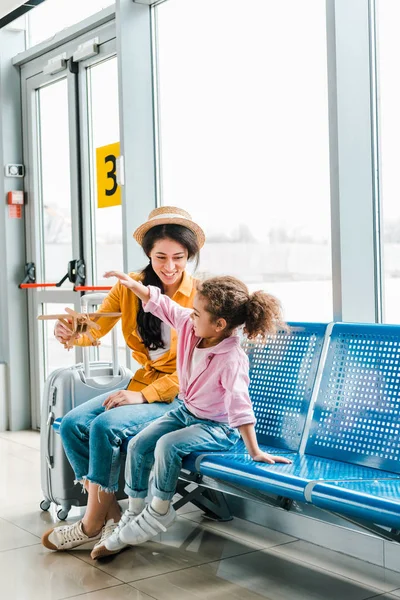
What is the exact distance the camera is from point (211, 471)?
8.55ft

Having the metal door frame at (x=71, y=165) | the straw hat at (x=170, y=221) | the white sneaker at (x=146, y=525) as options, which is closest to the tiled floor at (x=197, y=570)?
the white sneaker at (x=146, y=525)

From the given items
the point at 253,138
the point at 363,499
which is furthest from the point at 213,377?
the point at 253,138

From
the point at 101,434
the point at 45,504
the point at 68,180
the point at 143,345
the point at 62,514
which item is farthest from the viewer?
the point at 68,180

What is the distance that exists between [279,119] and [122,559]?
6.56ft

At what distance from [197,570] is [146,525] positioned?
26 cm

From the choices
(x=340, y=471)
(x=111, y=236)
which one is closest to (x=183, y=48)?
(x=111, y=236)

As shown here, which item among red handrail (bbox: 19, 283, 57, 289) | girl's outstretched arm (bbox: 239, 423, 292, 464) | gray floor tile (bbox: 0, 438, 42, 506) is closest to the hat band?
girl's outstretched arm (bbox: 239, 423, 292, 464)

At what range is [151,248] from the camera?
10.7 feet

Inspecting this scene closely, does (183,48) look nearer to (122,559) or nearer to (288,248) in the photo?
(288,248)

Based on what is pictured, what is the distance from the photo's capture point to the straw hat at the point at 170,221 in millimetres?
3238

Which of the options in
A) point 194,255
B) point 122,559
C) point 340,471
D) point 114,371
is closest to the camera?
point 340,471

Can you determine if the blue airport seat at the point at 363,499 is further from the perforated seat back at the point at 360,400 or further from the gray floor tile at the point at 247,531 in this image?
the gray floor tile at the point at 247,531

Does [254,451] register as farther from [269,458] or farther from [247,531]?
[247,531]

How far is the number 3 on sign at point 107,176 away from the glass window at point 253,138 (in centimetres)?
35
